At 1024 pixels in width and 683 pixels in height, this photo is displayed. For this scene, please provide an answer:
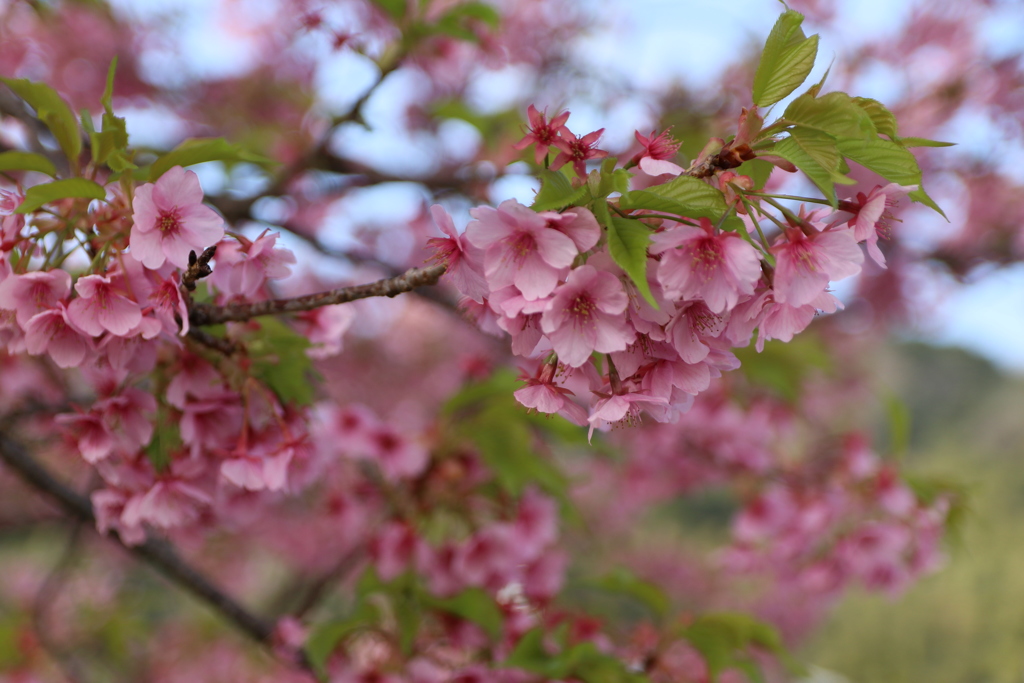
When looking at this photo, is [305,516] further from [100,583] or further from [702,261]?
[702,261]

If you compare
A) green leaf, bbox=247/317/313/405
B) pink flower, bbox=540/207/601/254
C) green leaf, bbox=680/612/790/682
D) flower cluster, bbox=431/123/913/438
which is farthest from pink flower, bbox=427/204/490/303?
green leaf, bbox=680/612/790/682

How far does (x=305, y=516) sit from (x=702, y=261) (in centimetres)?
451

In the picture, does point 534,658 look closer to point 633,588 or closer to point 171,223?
point 633,588

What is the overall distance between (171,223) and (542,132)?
49 cm

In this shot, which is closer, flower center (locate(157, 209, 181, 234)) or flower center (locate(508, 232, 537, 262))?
flower center (locate(508, 232, 537, 262))

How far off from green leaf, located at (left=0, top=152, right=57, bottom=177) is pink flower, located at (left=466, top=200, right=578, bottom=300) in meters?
0.63

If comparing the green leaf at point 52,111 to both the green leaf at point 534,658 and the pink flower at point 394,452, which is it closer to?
the pink flower at point 394,452

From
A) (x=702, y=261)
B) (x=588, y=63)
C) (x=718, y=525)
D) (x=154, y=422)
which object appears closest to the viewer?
(x=702, y=261)

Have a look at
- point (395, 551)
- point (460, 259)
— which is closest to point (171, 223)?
point (460, 259)

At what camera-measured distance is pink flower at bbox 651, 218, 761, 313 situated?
734 mm

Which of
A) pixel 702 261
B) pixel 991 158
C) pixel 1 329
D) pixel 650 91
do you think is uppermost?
pixel 991 158

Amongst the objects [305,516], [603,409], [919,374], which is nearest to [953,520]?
[603,409]

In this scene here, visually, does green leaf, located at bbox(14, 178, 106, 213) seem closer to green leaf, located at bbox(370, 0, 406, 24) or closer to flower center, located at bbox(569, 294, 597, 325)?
flower center, located at bbox(569, 294, 597, 325)

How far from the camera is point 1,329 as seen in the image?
1.02 m
